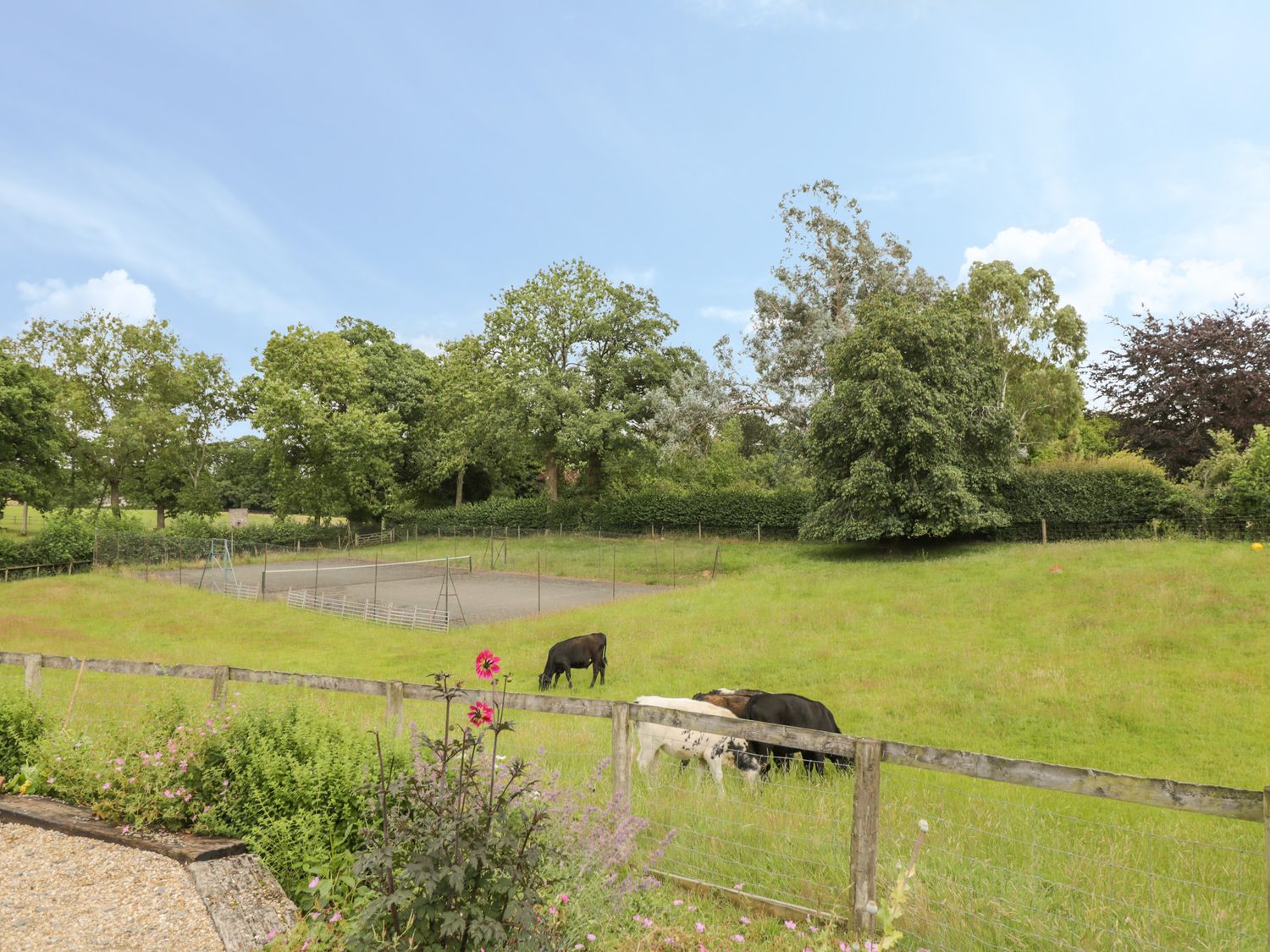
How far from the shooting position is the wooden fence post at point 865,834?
423 centimetres

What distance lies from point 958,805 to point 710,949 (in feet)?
15.3

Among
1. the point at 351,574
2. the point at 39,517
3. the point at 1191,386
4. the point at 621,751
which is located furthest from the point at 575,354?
the point at 39,517

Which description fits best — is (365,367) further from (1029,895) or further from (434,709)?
(1029,895)

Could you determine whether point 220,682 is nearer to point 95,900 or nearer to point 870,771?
point 95,900

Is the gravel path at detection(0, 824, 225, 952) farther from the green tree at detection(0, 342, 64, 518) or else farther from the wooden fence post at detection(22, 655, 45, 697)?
the green tree at detection(0, 342, 64, 518)

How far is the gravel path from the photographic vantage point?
159 inches

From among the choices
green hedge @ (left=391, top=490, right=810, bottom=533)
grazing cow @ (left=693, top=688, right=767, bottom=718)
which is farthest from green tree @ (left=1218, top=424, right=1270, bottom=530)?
grazing cow @ (left=693, top=688, right=767, bottom=718)

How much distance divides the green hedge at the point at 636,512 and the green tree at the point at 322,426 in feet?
13.5

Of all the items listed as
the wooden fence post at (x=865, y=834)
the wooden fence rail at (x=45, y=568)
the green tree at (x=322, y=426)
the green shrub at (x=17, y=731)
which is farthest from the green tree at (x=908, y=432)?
the wooden fence rail at (x=45, y=568)

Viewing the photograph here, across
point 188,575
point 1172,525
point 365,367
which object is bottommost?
point 188,575

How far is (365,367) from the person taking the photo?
58.6 metres

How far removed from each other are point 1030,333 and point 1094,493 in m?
12.7

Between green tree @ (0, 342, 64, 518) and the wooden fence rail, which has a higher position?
green tree @ (0, 342, 64, 518)

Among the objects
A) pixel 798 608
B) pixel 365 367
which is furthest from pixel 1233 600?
pixel 365 367
